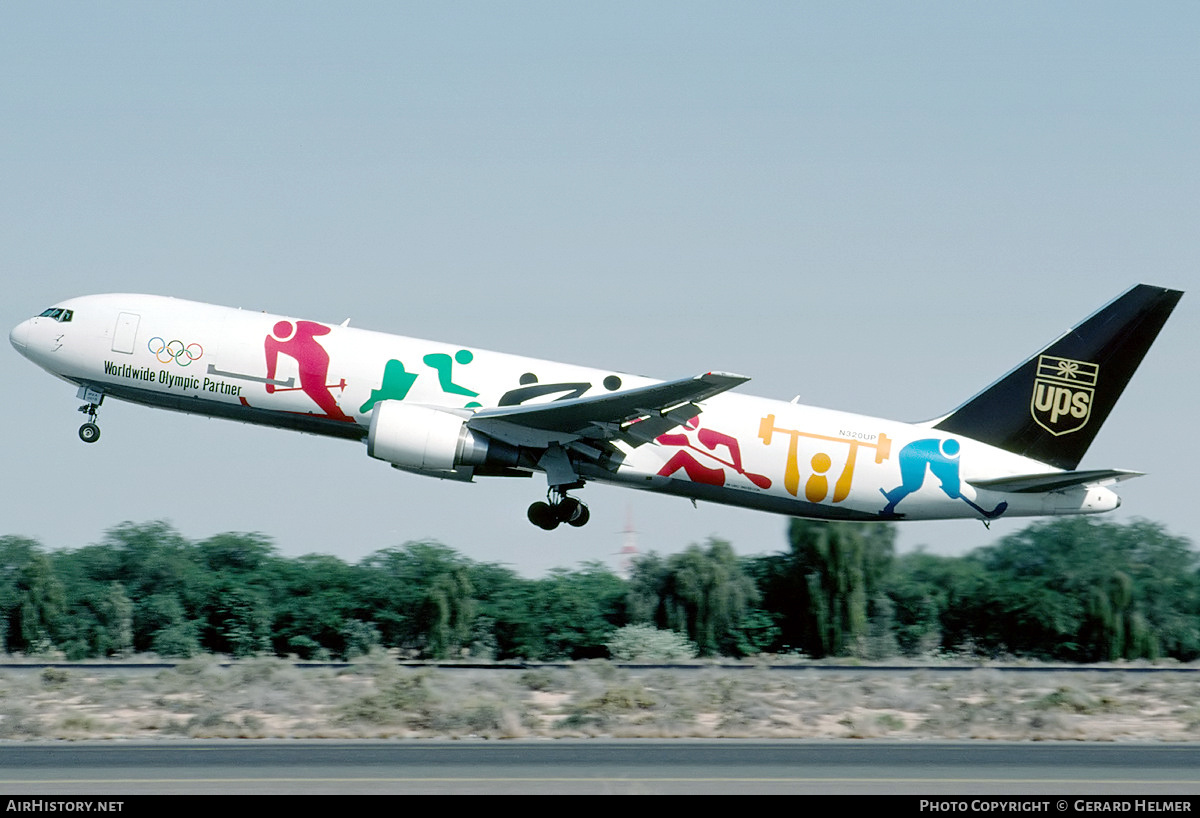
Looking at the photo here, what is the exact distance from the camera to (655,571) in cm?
4903

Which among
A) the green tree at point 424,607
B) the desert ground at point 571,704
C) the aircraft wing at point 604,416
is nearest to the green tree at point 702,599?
the green tree at point 424,607

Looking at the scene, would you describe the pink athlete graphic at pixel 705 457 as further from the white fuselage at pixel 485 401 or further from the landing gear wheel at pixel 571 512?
the landing gear wheel at pixel 571 512

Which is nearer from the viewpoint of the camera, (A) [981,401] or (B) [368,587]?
(A) [981,401]

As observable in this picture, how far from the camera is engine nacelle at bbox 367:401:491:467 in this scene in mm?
30812

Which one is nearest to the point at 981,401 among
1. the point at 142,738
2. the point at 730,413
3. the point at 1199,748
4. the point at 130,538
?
the point at 730,413

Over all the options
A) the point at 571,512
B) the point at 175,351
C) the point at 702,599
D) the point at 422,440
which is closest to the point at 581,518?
the point at 571,512

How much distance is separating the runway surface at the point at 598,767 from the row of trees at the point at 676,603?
18760 millimetres

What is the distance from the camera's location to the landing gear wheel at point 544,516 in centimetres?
3405

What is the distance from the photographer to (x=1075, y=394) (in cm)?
3500

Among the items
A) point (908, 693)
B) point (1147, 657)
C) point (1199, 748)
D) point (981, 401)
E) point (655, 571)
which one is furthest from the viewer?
point (655, 571)

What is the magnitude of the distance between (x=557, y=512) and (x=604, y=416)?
12.2 ft

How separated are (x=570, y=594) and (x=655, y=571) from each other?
342 centimetres

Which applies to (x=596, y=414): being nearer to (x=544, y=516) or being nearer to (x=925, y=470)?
(x=544, y=516)

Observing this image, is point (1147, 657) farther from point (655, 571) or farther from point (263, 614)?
point (263, 614)
